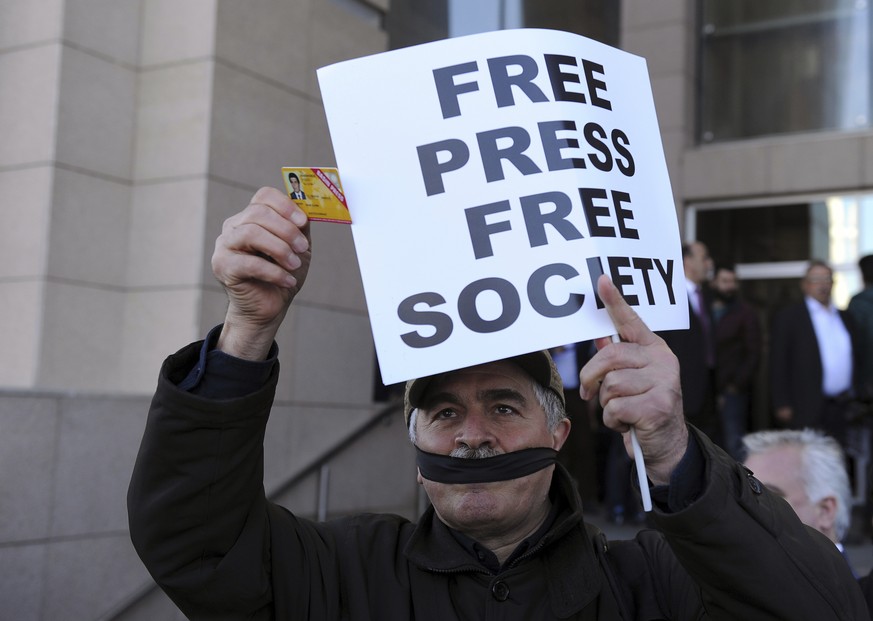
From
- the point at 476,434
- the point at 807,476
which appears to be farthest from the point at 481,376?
the point at 807,476

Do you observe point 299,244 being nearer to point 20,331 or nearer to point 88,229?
point 20,331

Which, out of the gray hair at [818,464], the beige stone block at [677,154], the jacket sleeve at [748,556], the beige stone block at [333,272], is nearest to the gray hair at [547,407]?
the jacket sleeve at [748,556]

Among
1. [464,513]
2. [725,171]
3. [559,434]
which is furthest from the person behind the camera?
[725,171]

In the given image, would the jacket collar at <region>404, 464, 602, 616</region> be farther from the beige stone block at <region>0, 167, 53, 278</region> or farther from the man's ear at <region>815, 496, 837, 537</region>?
the beige stone block at <region>0, 167, 53, 278</region>

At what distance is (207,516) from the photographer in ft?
6.88

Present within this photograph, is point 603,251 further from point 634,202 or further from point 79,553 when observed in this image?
point 79,553

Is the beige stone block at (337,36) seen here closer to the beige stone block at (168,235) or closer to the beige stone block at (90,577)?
the beige stone block at (168,235)

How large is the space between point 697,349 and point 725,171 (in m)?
3.94

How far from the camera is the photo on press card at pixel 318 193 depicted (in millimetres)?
2123

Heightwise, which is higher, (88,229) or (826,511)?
(88,229)

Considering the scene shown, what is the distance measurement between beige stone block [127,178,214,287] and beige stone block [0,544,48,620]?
1835mm

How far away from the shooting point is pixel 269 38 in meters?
6.67

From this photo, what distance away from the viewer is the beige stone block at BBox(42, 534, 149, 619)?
16.4 feet

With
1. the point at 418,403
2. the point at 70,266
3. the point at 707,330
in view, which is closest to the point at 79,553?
the point at 70,266
